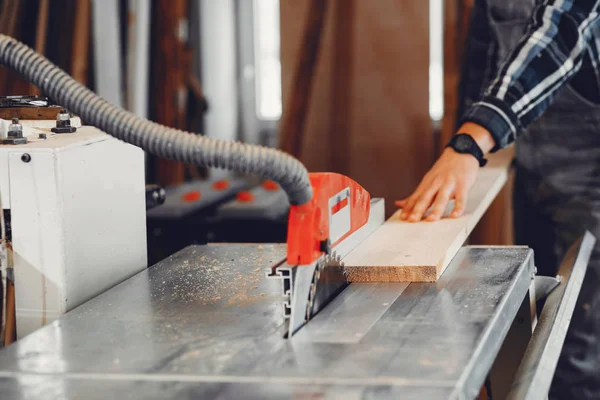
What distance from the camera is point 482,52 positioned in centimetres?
226

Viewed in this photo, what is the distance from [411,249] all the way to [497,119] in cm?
50

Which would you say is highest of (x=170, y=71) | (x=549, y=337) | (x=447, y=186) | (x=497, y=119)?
(x=170, y=71)

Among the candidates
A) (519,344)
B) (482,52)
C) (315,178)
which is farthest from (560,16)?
(315,178)

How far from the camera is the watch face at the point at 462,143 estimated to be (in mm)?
1656

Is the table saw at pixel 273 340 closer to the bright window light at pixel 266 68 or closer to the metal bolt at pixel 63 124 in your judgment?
the metal bolt at pixel 63 124

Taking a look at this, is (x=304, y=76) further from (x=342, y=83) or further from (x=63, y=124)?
(x=63, y=124)

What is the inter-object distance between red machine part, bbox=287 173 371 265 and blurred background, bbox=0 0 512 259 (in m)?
1.55

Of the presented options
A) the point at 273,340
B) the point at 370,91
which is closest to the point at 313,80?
the point at 370,91

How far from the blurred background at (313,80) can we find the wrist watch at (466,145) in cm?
111

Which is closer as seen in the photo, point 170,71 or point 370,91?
point 370,91

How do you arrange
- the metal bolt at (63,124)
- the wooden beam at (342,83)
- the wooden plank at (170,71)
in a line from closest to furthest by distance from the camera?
the metal bolt at (63,124) → the wooden beam at (342,83) → the wooden plank at (170,71)

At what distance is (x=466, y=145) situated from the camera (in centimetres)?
166

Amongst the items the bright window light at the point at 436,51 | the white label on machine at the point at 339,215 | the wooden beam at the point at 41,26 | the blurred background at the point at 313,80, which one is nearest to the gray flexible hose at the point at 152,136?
the white label on machine at the point at 339,215

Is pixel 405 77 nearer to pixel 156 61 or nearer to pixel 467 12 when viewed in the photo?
pixel 467 12
